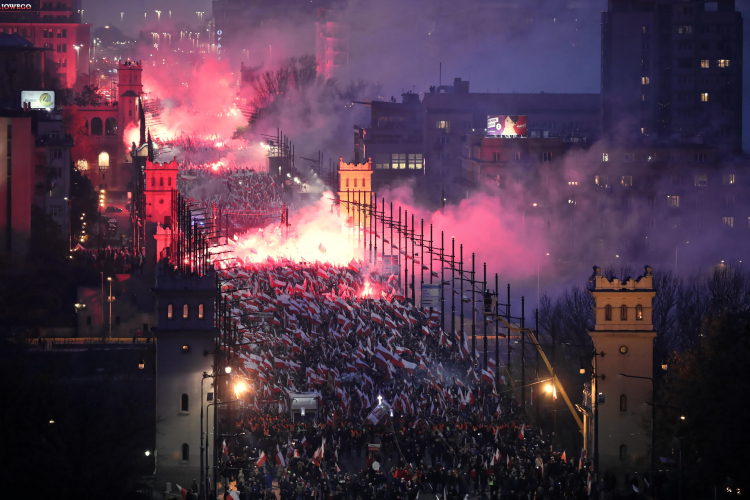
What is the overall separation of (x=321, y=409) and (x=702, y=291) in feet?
103

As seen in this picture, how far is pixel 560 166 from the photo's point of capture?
10175 centimetres

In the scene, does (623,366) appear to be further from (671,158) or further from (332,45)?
(332,45)

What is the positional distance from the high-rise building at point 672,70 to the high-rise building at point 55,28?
243ft

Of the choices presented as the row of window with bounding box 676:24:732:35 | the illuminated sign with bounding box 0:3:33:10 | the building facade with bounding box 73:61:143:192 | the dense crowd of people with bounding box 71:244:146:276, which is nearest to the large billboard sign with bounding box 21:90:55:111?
the building facade with bounding box 73:61:143:192

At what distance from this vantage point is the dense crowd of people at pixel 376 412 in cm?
3809

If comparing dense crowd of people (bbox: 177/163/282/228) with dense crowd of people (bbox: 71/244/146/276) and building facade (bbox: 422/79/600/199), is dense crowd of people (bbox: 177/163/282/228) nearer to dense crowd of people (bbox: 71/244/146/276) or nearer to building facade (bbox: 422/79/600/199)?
dense crowd of people (bbox: 71/244/146/276)

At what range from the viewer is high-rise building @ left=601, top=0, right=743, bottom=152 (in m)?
115

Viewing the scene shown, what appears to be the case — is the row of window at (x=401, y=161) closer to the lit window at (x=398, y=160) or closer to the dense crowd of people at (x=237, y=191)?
the lit window at (x=398, y=160)

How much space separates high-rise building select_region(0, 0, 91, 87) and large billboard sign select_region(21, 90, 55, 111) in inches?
2275

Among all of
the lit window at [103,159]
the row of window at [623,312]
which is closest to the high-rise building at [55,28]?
the lit window at [103,159]

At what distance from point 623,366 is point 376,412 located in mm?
8582

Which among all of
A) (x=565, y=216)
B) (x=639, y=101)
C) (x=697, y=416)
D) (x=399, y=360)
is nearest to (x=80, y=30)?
(x=639, y=101)

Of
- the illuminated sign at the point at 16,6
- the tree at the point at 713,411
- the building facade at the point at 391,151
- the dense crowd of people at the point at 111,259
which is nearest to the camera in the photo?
the tree at the point at 713,411

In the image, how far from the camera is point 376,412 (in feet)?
143
